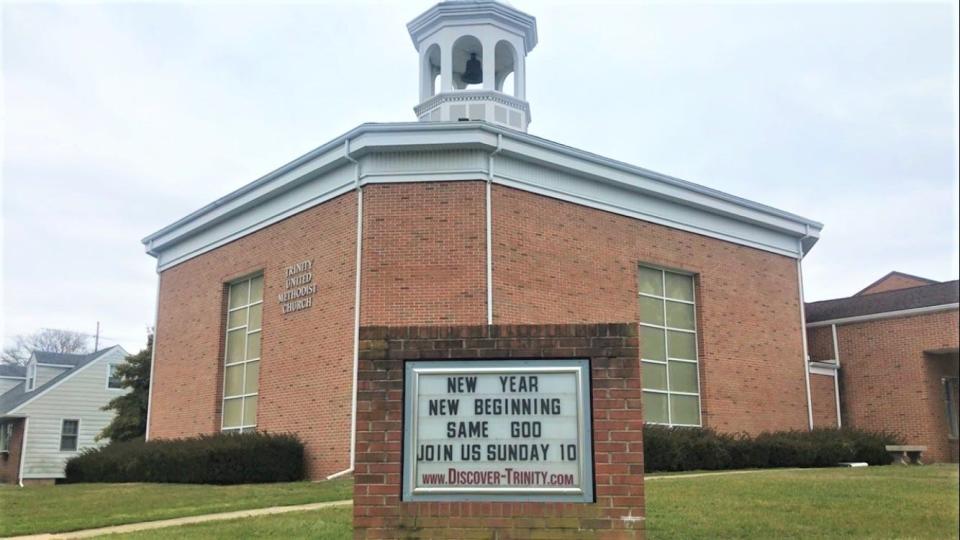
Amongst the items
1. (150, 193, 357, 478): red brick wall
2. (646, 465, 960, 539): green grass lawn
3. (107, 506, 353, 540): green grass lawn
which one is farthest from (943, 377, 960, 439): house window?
(107, 506, 353, 540): green grass lawn

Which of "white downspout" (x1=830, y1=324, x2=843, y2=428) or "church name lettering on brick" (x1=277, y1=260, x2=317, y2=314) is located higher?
"church name lettering on brick" (x1=277, y1=260, x2=317, y2=314)

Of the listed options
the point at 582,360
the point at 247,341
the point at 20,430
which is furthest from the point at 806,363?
the point at 20,430

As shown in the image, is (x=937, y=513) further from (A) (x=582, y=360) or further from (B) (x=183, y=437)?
(B) (x=183, y=437)

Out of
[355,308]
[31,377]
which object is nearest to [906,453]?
[355,308]

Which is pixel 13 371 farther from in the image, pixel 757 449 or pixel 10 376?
pixel 757 449

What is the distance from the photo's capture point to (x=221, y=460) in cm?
1920

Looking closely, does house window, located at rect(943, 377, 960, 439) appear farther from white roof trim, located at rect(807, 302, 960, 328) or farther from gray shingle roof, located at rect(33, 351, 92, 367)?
gray shingle roof, located at rect(33, 351, 92, 367)

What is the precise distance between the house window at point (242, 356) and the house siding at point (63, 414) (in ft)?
64.5

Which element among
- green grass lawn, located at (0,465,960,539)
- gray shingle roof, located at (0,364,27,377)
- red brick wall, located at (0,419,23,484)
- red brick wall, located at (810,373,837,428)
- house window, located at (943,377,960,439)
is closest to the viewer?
green grass lawn, located at (0,465,960,539)

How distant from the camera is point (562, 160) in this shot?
70.9 ft

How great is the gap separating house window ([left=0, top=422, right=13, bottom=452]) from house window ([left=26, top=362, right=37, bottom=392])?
2530mm

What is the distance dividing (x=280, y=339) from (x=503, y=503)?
16234 mm

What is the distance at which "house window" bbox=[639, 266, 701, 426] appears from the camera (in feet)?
78.1

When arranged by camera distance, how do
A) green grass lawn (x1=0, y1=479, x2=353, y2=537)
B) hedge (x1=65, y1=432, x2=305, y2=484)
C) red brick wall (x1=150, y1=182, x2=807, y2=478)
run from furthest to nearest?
1. red brick wall (x1=150, y1=182, x2=807, y2=478)
2. hedge (x1=65, y1=432, x2=305, y2=484)
3. green grass lawn (x1=0, y1=479, x2=353, y2=537)
